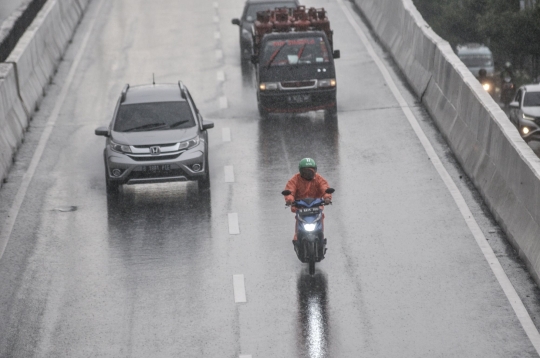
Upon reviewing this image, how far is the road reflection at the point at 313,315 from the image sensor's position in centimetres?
1398

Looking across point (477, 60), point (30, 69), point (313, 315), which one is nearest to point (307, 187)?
point (313, 315)

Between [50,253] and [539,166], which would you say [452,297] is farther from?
[50,253]

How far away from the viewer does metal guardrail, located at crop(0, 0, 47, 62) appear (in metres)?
30.7

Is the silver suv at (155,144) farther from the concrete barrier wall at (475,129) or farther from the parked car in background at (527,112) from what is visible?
the parked car in background at (527,112)

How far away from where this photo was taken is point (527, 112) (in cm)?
2823

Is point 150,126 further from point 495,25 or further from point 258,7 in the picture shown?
point 495,25

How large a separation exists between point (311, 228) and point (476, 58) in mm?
32424

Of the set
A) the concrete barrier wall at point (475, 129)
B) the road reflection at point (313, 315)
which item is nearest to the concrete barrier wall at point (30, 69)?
the road reflection at point (313, 315)

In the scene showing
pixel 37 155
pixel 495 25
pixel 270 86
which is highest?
pixel 37 155

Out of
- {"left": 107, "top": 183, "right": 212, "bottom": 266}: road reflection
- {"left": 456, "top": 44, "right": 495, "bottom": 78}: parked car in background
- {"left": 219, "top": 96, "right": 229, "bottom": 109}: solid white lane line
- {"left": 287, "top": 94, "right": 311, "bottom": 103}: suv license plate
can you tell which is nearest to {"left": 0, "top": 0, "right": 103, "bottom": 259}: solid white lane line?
{"left": 107, "top": 183, "right": 212, "bottom": 266}: road reflection

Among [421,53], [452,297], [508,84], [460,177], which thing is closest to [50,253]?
[452,297]

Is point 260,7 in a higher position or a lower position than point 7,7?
higher

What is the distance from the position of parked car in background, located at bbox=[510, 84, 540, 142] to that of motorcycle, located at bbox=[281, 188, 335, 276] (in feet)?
39.0

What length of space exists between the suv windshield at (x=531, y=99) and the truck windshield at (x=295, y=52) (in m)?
5.29
